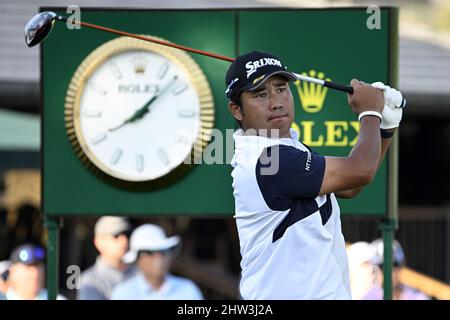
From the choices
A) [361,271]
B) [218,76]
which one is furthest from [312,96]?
[361,271]

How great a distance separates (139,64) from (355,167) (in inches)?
78.4

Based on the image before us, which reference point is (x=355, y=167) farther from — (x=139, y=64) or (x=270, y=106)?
(x=139, y=64)

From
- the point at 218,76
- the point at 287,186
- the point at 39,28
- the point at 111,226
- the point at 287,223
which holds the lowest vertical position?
the point at 111,226

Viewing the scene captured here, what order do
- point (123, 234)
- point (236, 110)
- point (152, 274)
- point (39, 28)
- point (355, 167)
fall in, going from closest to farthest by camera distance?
point (355, 167)
point (236, 110)
point (39, 28)
point (152, 274)
point (123, 234)

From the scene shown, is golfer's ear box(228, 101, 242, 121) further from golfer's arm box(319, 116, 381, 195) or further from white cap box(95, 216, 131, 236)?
white cap box(95, 216, 131, 236)

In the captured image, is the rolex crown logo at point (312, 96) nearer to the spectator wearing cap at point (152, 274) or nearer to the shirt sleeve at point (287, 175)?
the shirt sleeve at point (287, 175)

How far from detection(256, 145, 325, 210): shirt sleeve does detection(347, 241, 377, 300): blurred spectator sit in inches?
130

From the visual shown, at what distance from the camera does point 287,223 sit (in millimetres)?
4387

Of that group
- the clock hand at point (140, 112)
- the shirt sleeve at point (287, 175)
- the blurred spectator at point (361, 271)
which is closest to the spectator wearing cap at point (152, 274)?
the blurred spectator at point (361, 271)

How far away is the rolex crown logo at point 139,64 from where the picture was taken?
5.94 metres

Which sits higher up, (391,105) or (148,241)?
(391,105)

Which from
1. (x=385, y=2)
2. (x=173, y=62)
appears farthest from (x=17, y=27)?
(x=173, y=62)

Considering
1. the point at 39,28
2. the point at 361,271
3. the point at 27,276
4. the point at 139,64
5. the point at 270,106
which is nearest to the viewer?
the point at 270,106
